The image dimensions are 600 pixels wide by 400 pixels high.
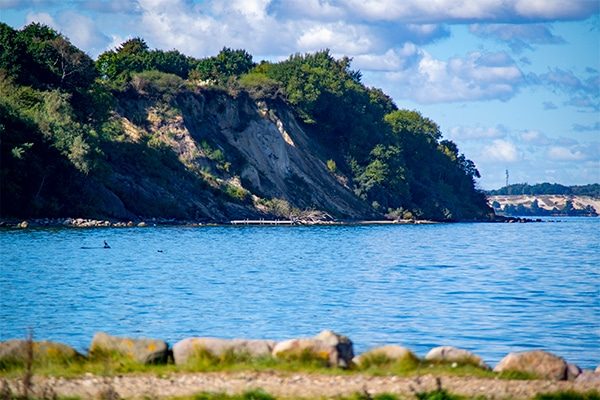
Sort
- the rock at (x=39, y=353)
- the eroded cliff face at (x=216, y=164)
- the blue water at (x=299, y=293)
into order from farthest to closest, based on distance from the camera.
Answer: the eroded cliff face at (x=216, y=164), the blue water at (x=299, y=293), the rock at (x=39, y=353)

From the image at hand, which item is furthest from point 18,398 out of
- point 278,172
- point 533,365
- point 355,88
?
point 355,88

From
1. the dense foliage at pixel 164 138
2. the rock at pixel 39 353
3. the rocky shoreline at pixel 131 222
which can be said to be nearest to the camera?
the rock at pixel 39 353

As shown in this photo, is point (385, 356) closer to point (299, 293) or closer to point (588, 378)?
point (588, 378)

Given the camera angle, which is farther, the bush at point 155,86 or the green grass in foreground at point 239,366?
the bush at point 155,86

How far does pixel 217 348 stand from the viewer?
51.8 ft

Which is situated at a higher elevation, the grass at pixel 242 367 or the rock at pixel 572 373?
the grass at pixel 242 367

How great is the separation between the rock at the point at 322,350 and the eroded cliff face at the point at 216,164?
63794 millimetres

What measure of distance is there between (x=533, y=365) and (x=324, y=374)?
317cm

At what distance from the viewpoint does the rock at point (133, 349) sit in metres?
15.8

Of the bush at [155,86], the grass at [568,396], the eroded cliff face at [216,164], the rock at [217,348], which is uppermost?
the bush at [155,86]

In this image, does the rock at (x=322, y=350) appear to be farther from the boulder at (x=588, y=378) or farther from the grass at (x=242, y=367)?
the boulder at (x=588, y=378)

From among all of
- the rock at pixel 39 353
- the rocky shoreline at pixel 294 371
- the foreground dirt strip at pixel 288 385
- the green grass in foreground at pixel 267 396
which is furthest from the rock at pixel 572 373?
the rock at pixel 39 353

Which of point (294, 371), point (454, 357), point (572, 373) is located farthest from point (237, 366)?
point (572, 373)

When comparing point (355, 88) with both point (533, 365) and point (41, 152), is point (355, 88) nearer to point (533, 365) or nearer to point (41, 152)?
point (41, 152)
